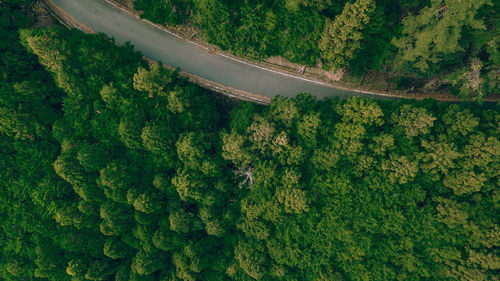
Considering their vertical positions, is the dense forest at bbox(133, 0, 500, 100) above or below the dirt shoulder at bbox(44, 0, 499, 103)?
above

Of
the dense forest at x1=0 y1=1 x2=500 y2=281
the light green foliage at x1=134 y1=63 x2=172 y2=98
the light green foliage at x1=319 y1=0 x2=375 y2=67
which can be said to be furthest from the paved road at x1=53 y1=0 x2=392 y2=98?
the light green foliage at x1=319 y1=0 x2=375 y2=67

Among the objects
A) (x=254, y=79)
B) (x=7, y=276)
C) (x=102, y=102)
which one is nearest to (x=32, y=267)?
(x=7, y=276)

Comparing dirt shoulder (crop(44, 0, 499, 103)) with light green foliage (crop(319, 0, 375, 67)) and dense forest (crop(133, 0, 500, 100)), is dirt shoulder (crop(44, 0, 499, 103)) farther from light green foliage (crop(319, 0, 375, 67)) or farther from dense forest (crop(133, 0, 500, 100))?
light green foliage (crop(319, 0, 375, 67))

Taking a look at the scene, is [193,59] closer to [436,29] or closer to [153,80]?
[153,80]

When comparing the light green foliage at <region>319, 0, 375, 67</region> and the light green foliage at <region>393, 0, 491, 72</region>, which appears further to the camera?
the light green foliage at <region>319, 0, 375, 67</region>

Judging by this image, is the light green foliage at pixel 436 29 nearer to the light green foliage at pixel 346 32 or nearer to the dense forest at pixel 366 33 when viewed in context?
the dense forest at pixel 366 33

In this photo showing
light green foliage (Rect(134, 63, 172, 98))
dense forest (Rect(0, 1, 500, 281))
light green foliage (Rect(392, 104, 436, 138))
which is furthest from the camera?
light green foliage (Rect(134, 63, 172, 98))

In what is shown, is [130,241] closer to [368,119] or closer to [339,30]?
[368,119]

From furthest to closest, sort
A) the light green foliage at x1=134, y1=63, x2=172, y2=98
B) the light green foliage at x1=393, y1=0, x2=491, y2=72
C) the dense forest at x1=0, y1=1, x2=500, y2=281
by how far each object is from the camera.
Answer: the light green foliage at x1=134, y1=63, x2=172, y2=98 → the dense forest at x1=0, y1=1, x2=500, y2=281 → the light green foliage at x1=393, y1=0, x2=491, y2=72
